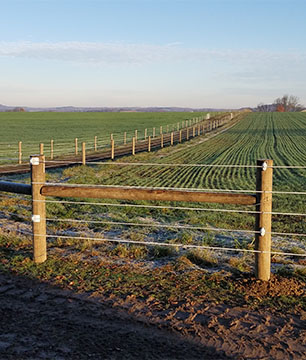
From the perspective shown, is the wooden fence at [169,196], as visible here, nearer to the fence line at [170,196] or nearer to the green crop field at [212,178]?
the fence line at [170,196]

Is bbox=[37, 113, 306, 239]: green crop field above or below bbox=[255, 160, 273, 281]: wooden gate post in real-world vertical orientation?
below

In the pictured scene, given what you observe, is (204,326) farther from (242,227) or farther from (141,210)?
→ (141,210)

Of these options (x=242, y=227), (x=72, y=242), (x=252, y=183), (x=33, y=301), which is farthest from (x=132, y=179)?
(x=33, y=301)

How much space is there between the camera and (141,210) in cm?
1183

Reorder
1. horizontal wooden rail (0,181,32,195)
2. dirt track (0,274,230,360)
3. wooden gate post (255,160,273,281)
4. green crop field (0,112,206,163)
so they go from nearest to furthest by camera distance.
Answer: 1. dirt track (0,274,230,360)
2. wooden gate post (255,160,273,281)
3. horizontal wooden rail (0,181,32,195)
4. green crop field (0,112,206,163)

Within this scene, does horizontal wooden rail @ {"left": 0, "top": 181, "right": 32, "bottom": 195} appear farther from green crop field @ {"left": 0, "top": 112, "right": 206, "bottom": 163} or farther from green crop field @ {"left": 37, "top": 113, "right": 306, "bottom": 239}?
green crop field @ {"left": 0, "top": 112, "right": 206, "bottom": 163}

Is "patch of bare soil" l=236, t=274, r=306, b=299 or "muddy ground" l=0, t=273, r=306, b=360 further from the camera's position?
"patch of bare soil" l=236, t=274, r=306, b=299

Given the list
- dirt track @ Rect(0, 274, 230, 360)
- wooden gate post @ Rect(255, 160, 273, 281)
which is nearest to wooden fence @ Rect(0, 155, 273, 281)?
wooden gate post @ Rect(255, 160, 273, 281)

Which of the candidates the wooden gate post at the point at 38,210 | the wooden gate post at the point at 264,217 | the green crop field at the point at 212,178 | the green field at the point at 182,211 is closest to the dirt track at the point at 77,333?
the wooden gate post at the point at 38,210

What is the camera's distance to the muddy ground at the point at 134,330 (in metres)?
3.93

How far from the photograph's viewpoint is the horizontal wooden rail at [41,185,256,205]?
5910 mm

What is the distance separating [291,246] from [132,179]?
11456 mm

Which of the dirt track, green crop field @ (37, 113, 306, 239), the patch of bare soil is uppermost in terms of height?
the dirt track

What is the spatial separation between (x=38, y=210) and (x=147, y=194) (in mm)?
1561
